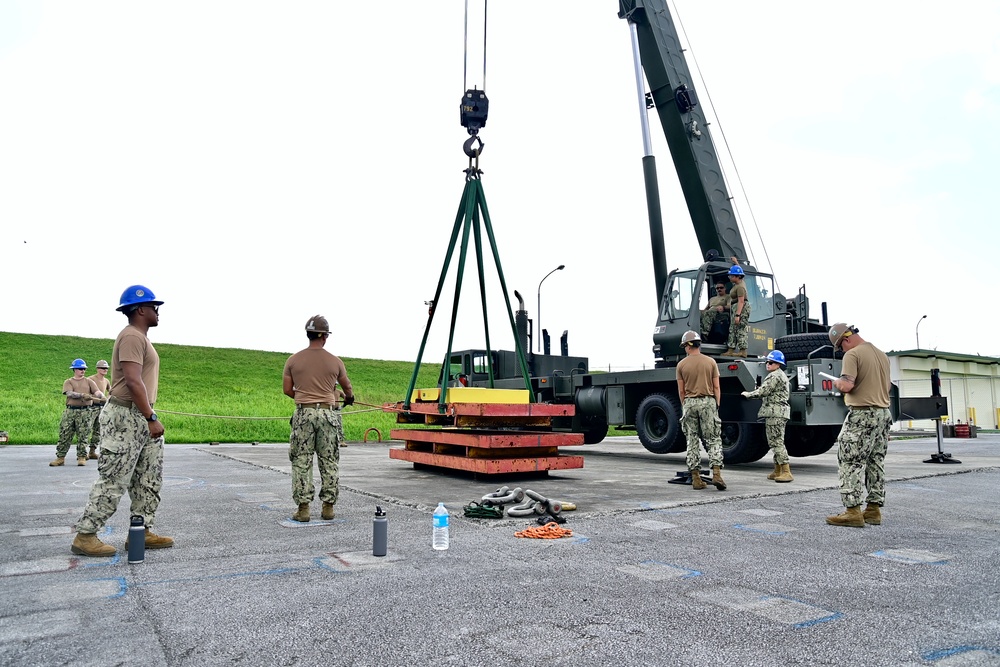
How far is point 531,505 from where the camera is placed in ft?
22.7

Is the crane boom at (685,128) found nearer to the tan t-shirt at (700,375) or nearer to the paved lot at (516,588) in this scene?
the tan t-shirt at (700,375)

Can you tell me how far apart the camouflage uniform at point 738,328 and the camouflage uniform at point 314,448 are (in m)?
8.06

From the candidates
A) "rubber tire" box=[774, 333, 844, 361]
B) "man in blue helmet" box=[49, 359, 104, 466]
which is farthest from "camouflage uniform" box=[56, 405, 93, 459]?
"rubber tire" box=[774, 333, 844, 361]

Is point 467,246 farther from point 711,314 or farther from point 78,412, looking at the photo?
point 78,412

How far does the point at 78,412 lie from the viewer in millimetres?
13359

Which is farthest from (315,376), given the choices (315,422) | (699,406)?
(699,406)

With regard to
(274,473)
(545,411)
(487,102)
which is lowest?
(274,473)

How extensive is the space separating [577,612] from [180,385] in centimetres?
3732

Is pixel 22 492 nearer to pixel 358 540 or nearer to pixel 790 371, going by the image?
pixel 358 540

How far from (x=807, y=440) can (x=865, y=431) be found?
312 inches

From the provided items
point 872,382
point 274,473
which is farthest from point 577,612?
point 274,473

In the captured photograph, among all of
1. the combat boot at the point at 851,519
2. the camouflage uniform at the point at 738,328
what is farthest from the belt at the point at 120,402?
the camouflage uniform at the point at 738,328

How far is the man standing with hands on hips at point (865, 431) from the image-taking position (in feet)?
21.2

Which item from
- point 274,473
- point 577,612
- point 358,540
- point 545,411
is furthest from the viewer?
point 274,473
